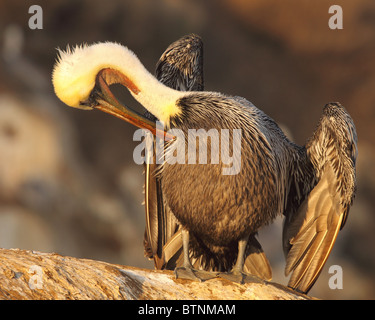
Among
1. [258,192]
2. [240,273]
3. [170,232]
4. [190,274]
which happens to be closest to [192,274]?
[190,274]

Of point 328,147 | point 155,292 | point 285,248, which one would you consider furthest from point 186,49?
point 155,292

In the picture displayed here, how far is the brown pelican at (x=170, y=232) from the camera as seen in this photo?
5.26 meters

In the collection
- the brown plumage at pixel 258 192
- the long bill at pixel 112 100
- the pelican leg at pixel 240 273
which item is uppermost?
the long bill at pixel 112 100

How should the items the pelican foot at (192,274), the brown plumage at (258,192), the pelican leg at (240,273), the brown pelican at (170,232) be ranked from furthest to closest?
1. the brown pelican at (170,232)
2. the brown plumage at (258,192)
3. the pelican leg at (240,273)
4. the pelican foot at (192,274)

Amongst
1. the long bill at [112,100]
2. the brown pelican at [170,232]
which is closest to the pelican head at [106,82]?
the long bill at [112,100]

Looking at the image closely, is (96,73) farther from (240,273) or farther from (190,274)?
(240,273)

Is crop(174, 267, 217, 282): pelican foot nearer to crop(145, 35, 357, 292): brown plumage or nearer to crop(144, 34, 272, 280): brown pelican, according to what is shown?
crop(145, 35, 357, 292): brown plumage

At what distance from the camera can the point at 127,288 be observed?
385cm

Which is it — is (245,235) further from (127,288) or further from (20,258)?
(20,258)

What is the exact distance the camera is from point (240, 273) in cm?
468

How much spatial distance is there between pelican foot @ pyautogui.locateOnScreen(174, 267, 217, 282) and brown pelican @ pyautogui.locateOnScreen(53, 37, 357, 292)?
0.8 inches

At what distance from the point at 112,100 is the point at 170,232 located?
133 cm

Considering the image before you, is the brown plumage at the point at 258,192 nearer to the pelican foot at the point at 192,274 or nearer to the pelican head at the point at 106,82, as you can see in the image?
the pelican head at the point at 106,82

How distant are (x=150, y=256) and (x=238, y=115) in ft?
4.75
